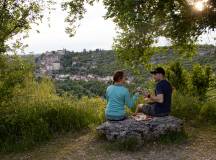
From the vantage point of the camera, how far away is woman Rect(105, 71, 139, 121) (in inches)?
439

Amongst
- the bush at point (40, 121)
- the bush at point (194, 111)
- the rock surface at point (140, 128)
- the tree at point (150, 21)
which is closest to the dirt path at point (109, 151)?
the rock surface at point (140, 128)

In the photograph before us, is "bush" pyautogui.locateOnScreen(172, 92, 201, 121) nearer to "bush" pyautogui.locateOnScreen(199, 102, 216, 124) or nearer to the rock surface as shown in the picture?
"bush" pyautogui.locateOnScreen(199, 102, 216, 124)

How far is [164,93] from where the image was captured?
11.2 m

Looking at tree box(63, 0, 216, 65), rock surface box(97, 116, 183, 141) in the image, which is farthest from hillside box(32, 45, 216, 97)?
rock surface box(97, 116, 183, 141)

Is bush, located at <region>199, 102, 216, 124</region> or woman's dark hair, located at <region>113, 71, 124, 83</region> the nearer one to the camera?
woman's dark hair, located at <region>113, 71, 124, 83</region>

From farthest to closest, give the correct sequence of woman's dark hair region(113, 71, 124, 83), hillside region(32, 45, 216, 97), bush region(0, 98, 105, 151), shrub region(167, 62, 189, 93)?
hillside region(32, 45, 216, 97)
shrub region(167, 62, 189, 93)
bush region(0, 98, 105, 151)
woman's dark hair region(113, 71, 124, 83)

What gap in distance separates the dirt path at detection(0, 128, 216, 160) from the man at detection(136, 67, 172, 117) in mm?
903

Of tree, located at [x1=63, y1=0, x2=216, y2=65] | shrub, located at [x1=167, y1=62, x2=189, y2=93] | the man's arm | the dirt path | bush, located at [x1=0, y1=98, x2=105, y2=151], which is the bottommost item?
the dirt path

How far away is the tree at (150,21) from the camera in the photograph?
1135 centimetres

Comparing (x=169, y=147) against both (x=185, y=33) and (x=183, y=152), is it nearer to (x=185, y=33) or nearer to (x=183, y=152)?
(x=183, y=152)

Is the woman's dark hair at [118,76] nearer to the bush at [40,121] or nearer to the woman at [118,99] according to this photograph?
the woman at [118,99]

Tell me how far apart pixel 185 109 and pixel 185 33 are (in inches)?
80.9

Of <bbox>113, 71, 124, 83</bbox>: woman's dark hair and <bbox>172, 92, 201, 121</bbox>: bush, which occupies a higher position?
<bbox>113, 71, 124, 83</bbox>: woman's dark hair

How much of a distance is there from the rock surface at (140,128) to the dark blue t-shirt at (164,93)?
22 centimetres
